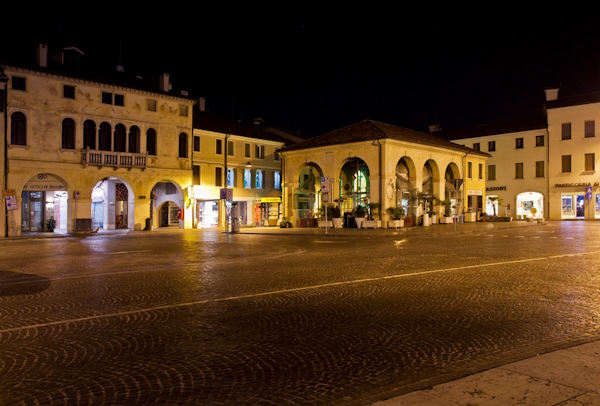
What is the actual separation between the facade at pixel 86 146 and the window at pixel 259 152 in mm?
7901

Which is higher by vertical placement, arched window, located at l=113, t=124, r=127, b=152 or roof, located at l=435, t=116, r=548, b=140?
roof, located at l=435, t=116, r=548, b=140

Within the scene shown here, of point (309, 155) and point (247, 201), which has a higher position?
point (309, 155)

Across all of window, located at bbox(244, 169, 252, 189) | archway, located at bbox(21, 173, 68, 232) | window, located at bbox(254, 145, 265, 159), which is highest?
window, located at bbox(254, 145, 265, 159)

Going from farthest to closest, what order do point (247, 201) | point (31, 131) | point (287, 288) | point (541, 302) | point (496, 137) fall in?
point (496, 137) < point (247, 201) < point (31, 131) < point (287, 288) < point (541, 302)

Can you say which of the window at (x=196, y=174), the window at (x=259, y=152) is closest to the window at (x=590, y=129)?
the window at (x=259, y=152)

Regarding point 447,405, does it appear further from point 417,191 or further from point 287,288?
point 417,191

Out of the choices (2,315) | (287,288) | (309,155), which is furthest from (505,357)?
(309,155)

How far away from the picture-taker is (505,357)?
17.9 ft

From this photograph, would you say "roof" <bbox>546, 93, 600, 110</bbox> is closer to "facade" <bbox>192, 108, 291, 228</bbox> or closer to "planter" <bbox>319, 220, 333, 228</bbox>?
"facade" <bbox>192, 108, 291, 228</bbox>

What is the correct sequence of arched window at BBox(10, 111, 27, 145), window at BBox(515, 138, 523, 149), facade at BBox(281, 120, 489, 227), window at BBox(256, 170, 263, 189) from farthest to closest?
window at BBox(515, 138, 523, 149) < window at BBox(256, 170, 263, 189) < facade at BBox(281, 120, 489, 227) < arched window at BBox(10, 111, 27, 145)

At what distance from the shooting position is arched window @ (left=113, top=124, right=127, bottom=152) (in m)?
36.7

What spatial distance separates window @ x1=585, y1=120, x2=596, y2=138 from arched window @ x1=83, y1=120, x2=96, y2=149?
48.3 m

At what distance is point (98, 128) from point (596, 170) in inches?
1912

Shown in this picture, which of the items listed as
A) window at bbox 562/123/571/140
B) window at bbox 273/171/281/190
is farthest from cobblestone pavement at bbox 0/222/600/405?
window at bbox 562/123/571/140
